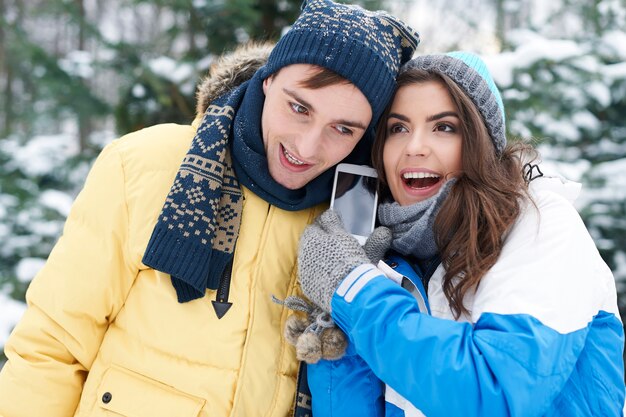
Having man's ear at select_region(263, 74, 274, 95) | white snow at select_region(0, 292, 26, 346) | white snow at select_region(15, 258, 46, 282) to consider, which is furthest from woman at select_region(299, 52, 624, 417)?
white snow at select_region(15, 258, 46, 282)

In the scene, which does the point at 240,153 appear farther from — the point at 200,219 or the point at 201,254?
the point at 201,254

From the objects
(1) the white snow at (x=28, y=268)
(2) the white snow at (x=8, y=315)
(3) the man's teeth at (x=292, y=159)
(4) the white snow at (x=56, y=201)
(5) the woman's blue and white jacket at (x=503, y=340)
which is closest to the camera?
(5) the woman's blue and white jacket at (x=503, y=340)

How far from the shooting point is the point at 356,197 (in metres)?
2.18

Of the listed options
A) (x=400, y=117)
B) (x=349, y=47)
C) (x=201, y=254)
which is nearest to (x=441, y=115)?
(x=400, y=117)

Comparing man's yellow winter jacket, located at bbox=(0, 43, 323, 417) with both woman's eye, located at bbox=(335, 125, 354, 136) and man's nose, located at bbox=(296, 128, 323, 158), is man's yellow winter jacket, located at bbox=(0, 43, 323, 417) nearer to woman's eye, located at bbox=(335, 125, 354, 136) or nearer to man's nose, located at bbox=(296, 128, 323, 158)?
man's nose, located at bbox=(296, 128, 323, 158)

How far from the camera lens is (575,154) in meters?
4.25

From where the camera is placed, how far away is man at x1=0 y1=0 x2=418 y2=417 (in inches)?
69.6

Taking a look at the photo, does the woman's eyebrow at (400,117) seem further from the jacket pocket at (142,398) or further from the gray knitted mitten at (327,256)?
the jacket pocket at (142,398)

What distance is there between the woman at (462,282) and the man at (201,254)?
19 cm

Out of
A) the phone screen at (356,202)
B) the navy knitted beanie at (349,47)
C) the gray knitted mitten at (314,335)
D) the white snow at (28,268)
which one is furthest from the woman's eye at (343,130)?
the white snow at (28,268)

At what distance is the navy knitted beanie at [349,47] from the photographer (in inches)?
72.6

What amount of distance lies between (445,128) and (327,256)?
703 millimetres

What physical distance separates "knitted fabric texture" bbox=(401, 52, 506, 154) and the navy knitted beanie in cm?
13

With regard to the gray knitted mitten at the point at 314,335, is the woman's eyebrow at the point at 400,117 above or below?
above
